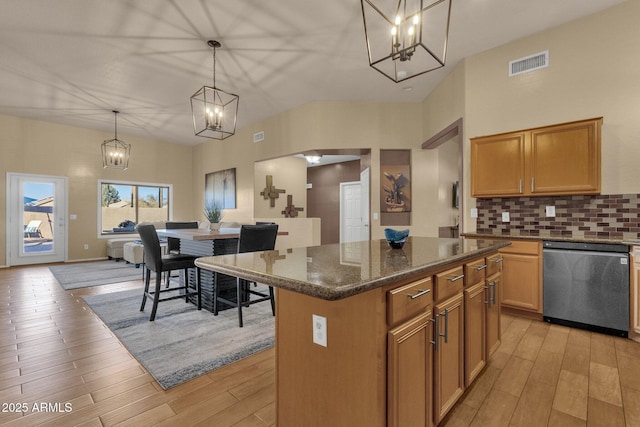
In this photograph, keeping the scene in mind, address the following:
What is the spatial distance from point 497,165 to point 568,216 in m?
0.87

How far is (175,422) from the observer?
1.65 metres

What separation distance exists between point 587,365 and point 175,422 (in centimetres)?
278

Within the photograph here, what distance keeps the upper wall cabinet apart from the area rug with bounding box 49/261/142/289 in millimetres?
5381

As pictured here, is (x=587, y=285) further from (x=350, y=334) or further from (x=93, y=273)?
(x=93, y=273)

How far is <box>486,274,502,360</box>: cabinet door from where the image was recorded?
2.08 m

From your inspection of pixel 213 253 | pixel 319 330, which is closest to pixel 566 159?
pixel 319 330

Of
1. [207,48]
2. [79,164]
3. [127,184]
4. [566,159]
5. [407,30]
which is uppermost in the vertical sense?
[207,48]

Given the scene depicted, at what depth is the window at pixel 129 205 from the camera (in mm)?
7508

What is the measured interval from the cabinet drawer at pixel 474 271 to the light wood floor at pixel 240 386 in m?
0.71

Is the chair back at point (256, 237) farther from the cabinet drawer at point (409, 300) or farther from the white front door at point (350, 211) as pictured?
the white front door at point (350, 211)

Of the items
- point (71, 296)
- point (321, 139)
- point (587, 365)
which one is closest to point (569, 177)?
point (587, 365)

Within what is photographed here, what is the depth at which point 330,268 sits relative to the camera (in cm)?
126

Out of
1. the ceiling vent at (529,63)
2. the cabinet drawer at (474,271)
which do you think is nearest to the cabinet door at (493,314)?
the cabinet drawer at (474,271)

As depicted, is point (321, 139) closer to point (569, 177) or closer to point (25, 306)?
point (569, 177)
